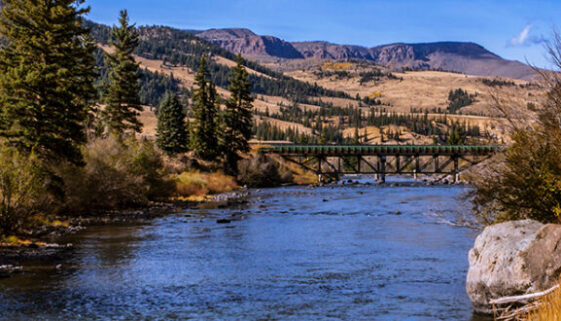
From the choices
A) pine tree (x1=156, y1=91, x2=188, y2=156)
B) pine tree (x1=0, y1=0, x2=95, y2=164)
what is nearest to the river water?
pine tree (x1=0, y1=0, x2=95, y2=164)

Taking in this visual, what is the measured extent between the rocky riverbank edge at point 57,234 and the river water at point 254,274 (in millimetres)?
789

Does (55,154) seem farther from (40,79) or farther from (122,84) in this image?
(122,84)

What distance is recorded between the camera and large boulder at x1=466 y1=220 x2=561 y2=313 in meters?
14.3

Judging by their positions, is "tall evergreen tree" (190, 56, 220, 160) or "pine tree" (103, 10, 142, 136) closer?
"pine tree" (103, 10, 142, 136)

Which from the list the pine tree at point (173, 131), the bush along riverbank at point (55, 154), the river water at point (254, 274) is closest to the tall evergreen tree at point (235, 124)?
the pine tree at point (173, 131)

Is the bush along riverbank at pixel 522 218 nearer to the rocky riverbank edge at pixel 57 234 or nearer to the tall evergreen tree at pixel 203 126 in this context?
the rocky riverbank edge at pixel 57 234

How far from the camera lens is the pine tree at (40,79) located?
36.3m

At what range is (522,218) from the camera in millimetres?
20141

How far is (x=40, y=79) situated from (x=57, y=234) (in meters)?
10.4

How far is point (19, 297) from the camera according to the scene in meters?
18.0

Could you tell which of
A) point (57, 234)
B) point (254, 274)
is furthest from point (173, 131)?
point (254, 274)

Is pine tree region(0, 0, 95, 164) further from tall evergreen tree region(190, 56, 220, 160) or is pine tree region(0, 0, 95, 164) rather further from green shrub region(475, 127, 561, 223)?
tall evergreen tree region(190, 56, 220, 160)

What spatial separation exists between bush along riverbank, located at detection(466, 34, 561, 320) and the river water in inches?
64.9

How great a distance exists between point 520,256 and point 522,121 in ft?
23.6
